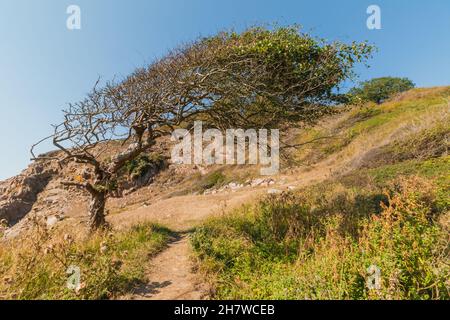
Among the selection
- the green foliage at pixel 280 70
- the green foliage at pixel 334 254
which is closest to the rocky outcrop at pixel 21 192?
the green foliage at pixel 280 70

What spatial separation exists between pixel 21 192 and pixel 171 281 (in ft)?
147

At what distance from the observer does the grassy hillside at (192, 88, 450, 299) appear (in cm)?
385

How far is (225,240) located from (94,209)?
5017mm

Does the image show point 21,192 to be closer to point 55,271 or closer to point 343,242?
point 55,271

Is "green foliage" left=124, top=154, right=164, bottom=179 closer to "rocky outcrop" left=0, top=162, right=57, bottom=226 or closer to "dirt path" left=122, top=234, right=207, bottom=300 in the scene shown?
"rocky outcrop" left=0, top=162, right=57, bottom=226

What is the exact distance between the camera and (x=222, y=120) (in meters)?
10.1

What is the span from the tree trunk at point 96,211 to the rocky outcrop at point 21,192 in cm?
3305

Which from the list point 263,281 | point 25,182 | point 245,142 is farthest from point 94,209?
point 25,182

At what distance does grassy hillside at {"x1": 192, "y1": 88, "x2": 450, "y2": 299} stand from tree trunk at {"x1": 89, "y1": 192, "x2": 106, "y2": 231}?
383 centimetres

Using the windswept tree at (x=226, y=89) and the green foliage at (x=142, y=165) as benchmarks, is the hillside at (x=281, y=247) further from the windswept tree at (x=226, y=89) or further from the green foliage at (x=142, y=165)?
the green foliage at (x=142, y=165)

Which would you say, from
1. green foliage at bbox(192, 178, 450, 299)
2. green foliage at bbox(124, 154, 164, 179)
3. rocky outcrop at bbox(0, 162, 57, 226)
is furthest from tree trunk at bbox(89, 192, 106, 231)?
rocky outcrop at bbox(0, 162, 57, 226)

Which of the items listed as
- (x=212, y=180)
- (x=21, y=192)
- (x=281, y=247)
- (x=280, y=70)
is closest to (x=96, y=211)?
(x=281, y=247)

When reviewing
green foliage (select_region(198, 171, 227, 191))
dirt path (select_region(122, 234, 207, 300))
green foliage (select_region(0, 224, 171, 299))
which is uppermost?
green foliage (select_region(198, 171, 227, 191))
